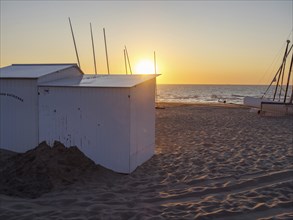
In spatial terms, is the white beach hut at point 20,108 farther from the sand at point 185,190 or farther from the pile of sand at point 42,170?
the sand at point 185,190

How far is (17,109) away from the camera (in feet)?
28.8

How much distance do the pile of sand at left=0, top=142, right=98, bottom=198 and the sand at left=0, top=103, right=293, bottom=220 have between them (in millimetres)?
237

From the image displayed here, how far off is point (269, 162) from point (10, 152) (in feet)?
22.4

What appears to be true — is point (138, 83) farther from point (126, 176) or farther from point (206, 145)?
point (206, 145)

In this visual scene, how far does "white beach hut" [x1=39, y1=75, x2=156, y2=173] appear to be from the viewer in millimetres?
7367

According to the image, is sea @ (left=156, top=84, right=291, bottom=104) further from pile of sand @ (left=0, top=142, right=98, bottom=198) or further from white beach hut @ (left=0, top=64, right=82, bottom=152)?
pile of sand @ (left=0, top=142, right=98, bottom=198)

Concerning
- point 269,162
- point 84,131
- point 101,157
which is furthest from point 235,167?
point 84,131

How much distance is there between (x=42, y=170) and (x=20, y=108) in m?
2.69

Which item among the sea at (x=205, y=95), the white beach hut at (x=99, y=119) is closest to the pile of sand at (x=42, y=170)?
the white beach hut at (x=99, y=119)

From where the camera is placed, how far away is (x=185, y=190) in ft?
20.8

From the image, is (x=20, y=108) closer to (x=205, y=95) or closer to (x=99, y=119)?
(x=99, y=119)

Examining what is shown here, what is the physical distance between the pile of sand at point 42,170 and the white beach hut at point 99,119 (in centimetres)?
42

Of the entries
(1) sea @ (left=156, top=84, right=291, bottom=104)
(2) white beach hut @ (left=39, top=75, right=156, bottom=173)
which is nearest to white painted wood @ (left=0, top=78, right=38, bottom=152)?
(2) white beach hut @ (left=39, top=75, right=156, bottom=173)

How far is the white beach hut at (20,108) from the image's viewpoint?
8430 mm
